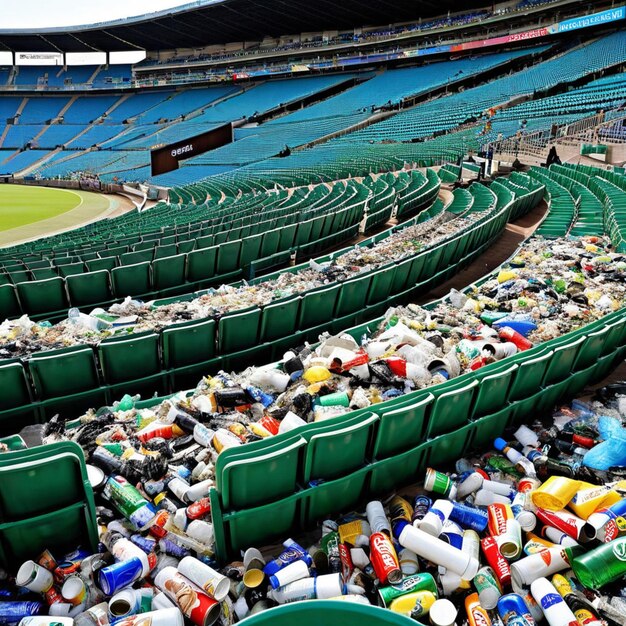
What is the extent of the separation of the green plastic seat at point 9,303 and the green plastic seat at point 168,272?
6.56ft

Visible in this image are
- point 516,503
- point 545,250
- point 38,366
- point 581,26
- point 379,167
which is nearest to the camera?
point 516,503

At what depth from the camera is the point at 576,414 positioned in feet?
15.7

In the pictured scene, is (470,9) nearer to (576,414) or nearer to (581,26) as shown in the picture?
(581,26)

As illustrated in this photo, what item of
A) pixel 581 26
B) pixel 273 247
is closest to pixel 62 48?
pixel 581 26

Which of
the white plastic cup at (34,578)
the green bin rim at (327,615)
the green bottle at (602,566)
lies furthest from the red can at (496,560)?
the white plastic cup at (34,578)

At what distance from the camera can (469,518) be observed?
11.1ft

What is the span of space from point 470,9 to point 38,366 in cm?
5101

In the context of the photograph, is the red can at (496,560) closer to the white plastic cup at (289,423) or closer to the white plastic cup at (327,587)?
the white plastic cup at (327,587)

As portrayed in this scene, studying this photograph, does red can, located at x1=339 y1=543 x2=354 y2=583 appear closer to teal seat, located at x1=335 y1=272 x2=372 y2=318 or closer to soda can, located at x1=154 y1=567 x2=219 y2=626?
soda can, located at x1=154 y1=567 x2=219 y2=626

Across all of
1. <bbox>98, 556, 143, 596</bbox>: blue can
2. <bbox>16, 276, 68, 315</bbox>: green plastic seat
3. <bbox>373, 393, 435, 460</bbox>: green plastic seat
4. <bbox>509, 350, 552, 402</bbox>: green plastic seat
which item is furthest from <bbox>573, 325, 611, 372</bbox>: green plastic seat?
<bbox>16, 276, 68, 315</bbox>: green plastic seat

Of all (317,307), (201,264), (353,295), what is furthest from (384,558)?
(201,264)

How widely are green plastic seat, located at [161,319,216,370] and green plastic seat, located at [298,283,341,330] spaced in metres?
1.24

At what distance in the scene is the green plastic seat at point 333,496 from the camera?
10.8ft

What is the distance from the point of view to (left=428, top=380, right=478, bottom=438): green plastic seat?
12.2ft
